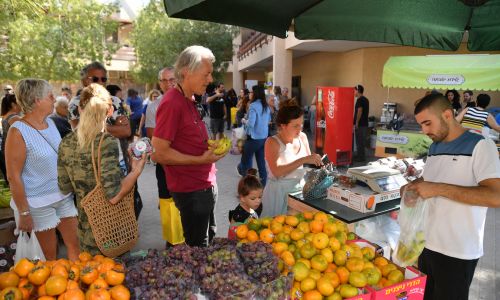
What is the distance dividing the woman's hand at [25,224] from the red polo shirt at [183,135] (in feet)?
4.02

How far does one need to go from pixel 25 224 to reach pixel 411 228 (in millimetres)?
2952

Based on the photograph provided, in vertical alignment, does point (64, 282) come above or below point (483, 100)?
below

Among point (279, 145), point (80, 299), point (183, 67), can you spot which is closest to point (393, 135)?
point (279, 145)

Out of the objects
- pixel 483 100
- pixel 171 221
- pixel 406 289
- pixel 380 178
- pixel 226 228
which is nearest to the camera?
pixel 406 289

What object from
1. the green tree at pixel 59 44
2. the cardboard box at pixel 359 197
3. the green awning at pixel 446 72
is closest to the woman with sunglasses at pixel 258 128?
the cardboard box at pixel 359 197

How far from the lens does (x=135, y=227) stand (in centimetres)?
253

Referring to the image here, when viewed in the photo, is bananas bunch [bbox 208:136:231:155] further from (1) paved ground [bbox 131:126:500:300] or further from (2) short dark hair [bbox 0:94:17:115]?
(2) short dark hair [bbox 0:94:17:115]

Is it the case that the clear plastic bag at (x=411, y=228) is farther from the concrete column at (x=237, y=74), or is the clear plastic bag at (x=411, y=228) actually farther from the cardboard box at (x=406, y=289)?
the concrete column at (x=237, y=74)

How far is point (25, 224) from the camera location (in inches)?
106

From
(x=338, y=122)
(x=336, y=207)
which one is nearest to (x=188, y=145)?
(x=336, y=207)

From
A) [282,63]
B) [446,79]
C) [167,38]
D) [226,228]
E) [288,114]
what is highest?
[167,38]

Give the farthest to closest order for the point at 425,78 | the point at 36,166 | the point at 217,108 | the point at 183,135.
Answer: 1. the point at 217,108
2. the point at 425,78
3. the point at 36,166
4. the point at 183,135

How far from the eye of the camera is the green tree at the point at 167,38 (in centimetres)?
2244

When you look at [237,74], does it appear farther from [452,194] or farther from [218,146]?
[452,194]
